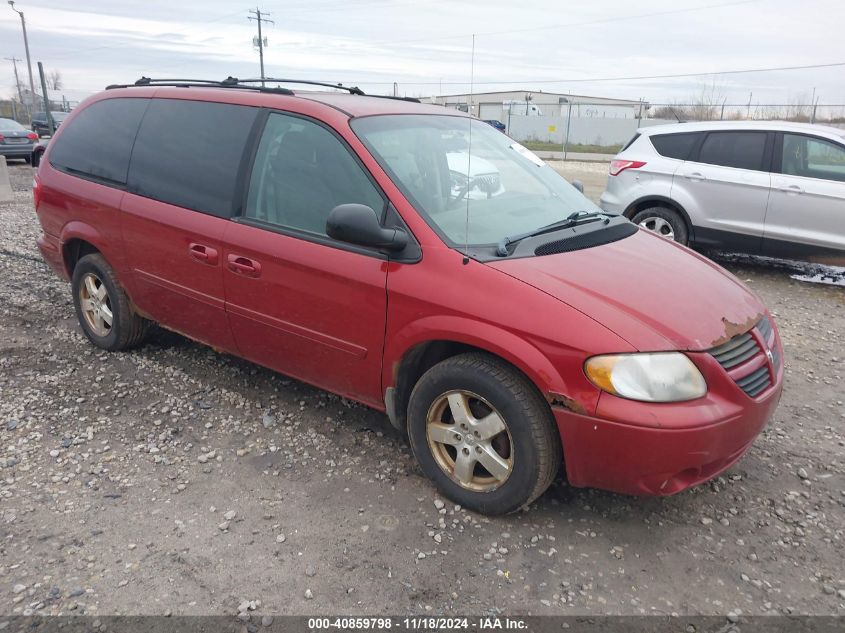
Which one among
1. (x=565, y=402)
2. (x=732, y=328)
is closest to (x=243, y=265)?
(x=565, y=402)

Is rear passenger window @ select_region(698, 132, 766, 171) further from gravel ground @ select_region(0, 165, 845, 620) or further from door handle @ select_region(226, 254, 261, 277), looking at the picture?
door handle @ select_region(226, 254, 261, 277)

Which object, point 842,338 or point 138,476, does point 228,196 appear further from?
point 842,338

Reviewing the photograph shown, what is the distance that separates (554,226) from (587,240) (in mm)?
189

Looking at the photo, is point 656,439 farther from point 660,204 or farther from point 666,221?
point 660,204

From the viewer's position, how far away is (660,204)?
7977mm

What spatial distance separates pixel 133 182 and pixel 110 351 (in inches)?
52.9

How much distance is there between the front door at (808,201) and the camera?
690 cm

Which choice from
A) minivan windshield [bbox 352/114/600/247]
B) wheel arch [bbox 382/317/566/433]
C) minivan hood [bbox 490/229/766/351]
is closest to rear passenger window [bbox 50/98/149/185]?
minivan windshield [bbox 352/114/600/247]

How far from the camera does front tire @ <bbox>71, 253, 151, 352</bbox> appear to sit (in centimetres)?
445

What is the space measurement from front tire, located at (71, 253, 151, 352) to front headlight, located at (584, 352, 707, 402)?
3.34 metres

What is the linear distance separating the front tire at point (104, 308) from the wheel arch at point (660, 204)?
5.72m

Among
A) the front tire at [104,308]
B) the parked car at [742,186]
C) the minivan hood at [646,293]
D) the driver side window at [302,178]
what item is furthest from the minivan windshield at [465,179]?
the parked car at [742,186]

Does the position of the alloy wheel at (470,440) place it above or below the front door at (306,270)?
below

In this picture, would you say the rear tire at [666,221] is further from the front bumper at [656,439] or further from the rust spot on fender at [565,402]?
the rust spot on fender at [565,402]
